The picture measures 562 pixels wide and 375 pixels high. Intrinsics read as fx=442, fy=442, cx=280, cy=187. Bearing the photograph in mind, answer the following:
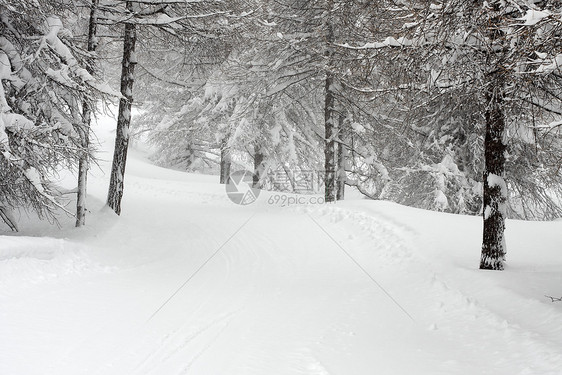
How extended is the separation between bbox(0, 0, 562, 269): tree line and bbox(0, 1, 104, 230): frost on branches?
0.04 metres

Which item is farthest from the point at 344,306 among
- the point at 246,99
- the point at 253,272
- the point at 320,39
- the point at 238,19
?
the point at 246,99

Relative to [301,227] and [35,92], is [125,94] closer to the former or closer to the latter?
[35,92]

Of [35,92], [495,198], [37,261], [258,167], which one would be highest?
[35,92]

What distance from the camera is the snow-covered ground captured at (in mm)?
4684

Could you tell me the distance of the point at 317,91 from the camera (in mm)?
17750

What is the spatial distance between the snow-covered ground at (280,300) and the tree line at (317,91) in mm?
1079

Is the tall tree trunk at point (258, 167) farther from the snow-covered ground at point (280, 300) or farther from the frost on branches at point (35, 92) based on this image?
the frost on branches at point (35, 92)

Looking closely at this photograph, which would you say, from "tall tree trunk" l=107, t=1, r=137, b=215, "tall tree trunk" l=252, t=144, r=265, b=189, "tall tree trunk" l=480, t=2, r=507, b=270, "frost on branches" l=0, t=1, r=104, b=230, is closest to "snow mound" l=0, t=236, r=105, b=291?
"frost on branches" l=0, t=1, r=104, b=230

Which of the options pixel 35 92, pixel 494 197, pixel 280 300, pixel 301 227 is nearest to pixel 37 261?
pixel 35 92

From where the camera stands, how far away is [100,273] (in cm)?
810

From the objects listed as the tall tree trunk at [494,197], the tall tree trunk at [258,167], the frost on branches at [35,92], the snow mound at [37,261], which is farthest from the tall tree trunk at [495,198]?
the tall tree trunk at [258,167]

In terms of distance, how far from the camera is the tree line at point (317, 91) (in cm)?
603

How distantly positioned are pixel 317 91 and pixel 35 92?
11.3 metres

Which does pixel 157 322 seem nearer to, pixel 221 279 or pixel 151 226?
pixel 221 279
